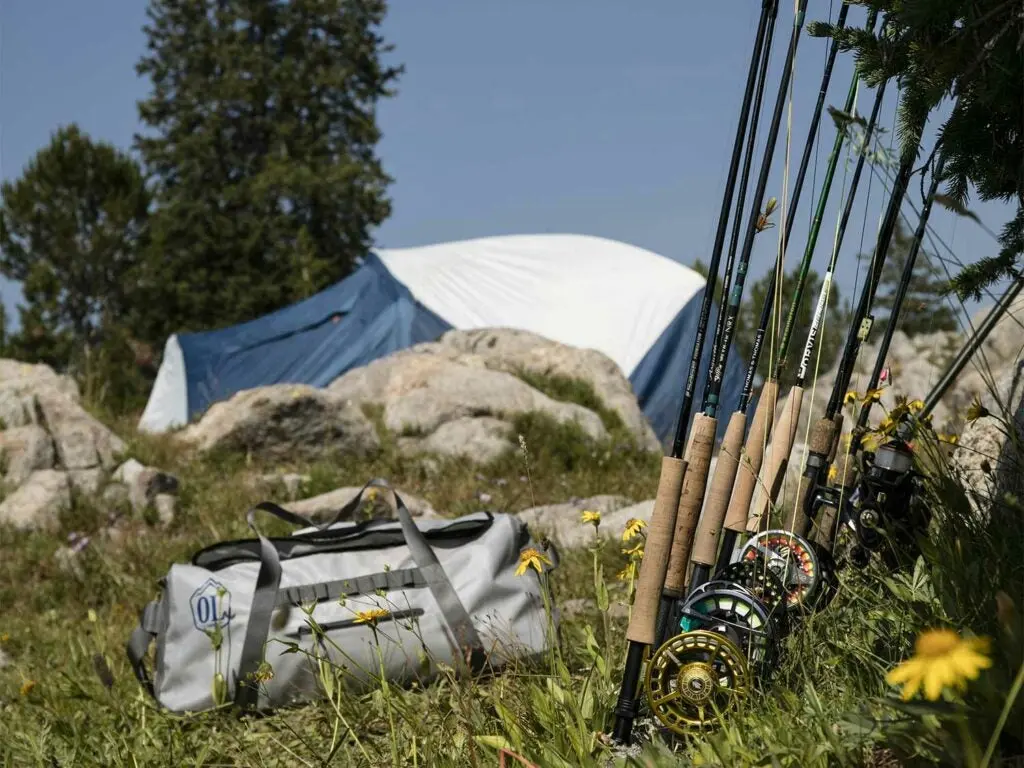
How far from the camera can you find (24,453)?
24.7 ft

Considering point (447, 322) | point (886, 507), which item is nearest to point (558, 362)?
point (447, 322)

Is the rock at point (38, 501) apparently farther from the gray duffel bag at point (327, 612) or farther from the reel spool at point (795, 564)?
the reel spool at point (795, 564)

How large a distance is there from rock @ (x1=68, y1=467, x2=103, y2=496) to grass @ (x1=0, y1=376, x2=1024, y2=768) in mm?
1220

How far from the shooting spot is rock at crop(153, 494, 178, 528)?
6.49 meters

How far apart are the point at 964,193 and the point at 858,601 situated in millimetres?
952

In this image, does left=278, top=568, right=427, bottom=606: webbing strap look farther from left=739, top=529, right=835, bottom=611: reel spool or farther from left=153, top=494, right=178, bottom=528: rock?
left=153, top=494, right=178, bottom=528: rock

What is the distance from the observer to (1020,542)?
2102 mm

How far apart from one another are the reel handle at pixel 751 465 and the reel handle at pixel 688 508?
0.53ft

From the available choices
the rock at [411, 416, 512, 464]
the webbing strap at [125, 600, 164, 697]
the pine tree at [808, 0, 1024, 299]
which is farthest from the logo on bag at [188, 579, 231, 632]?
the rock at [411, 416, 512, 464]

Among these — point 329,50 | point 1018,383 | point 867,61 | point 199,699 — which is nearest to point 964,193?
point 867,61

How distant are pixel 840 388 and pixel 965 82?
3.46ft

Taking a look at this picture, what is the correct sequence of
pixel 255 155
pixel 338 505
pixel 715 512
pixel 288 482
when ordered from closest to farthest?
pixel 715 512 < pixel 338 505 < pixel 288 482 < pixel 255 155

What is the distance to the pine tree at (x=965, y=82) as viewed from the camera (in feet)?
6.39

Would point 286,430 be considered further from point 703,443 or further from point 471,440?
point 703,443
